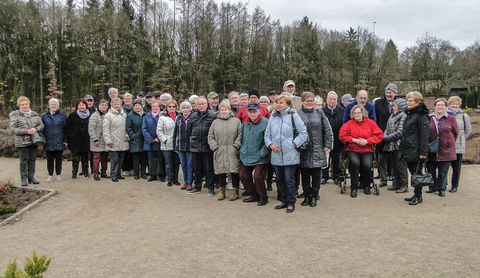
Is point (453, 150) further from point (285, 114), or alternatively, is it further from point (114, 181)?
point (114, 181)

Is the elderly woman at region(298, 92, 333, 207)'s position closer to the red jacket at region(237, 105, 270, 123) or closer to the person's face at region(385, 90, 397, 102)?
the red jacket at region(237, 105, 270, 123)

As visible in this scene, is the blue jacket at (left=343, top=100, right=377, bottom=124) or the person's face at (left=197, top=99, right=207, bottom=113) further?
the blue jacket at (left=343, top=100, right=377, bottom=124)

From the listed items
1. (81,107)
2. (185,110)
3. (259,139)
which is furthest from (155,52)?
(259,139)

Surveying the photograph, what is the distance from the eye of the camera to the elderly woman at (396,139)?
692 centimetres

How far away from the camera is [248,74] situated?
1460 inches

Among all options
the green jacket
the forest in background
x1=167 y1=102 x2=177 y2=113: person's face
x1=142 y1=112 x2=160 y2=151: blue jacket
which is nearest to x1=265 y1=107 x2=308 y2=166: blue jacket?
the green jacket

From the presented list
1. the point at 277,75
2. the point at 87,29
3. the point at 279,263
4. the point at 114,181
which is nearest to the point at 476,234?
the point at 279,263

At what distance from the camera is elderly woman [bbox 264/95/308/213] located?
5.57 metres

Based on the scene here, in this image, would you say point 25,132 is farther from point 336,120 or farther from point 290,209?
point 336,120

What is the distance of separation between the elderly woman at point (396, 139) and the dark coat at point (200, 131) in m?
3.92

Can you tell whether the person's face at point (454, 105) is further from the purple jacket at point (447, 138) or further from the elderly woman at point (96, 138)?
the elderly woman at point (96, 138)

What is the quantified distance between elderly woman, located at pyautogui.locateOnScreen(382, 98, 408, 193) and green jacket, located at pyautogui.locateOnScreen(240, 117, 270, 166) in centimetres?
299

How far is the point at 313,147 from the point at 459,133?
369 centimetres

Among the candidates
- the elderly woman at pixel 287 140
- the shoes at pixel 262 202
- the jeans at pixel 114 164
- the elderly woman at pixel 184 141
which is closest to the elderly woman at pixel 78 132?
the jeans at pixel 114 164
